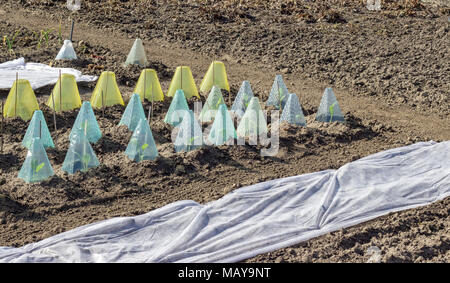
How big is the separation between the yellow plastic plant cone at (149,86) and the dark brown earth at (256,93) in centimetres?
17

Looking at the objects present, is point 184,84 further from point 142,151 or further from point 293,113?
point 142,151

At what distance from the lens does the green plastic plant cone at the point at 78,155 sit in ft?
18.3

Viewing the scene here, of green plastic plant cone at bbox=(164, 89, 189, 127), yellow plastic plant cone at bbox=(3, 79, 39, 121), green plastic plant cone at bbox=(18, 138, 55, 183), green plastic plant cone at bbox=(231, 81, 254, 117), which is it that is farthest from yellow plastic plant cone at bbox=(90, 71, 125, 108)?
green plastic plant cone at bbox=(18, 138, 55, 183)

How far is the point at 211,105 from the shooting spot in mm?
7102

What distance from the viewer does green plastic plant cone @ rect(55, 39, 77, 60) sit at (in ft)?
28.4

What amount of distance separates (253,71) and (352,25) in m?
2.40

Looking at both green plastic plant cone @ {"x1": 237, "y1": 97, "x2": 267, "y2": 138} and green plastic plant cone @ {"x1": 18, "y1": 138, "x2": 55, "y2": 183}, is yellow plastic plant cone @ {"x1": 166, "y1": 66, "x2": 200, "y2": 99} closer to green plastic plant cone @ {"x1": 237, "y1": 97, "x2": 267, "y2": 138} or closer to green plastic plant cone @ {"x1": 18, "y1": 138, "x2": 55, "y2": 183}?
green plastic plant cone @ {"x1": 237, "y1": 97, "x2": 267, "y2": 138}

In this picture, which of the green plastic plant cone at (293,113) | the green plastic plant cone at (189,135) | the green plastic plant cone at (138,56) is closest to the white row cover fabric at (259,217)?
the green plastic plant cone at (189,135)

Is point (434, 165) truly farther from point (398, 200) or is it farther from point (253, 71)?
point (253, 71)

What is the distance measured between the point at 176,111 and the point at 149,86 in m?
0.80

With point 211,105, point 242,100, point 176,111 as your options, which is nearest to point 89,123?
point 176,111

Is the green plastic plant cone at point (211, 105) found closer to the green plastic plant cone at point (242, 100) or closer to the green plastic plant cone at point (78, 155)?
the green plastic plant cone at point (242, 100)

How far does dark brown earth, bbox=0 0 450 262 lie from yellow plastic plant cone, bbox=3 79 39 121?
6.2 inches

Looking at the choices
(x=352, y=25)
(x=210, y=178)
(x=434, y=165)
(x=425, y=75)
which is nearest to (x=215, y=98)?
(x=210, y=178)
